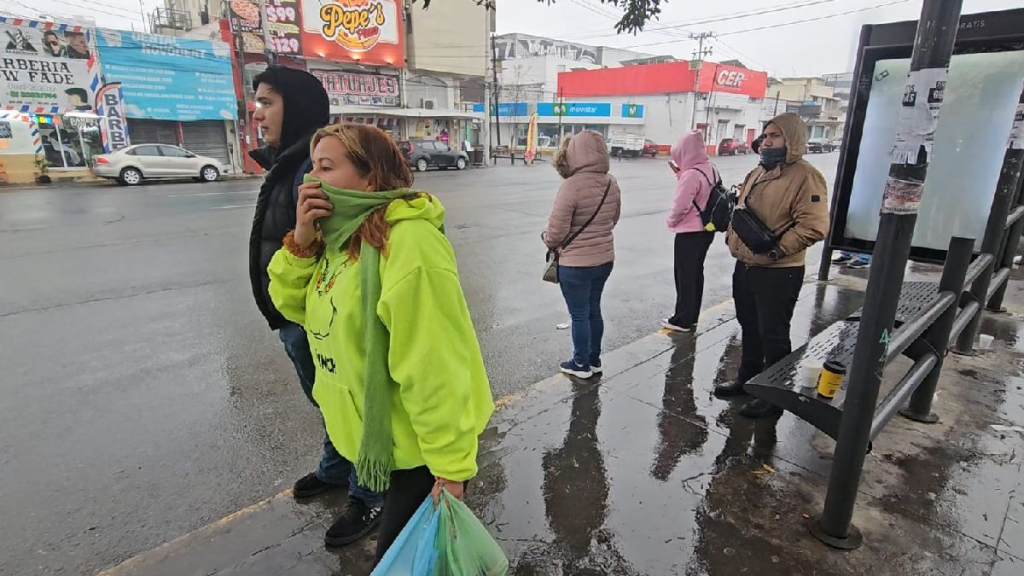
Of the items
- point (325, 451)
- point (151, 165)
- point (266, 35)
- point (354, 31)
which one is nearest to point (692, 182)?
point (325, 451)

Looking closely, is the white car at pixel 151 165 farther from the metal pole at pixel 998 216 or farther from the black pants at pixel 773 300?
the metal pole at pixel 998 216

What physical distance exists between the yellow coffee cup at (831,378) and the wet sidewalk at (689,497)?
546 millimetres

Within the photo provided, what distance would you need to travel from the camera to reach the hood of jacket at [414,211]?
5.43 ft

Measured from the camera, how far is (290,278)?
6.63 ft

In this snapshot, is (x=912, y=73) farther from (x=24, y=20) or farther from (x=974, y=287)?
(x=24, y=20)

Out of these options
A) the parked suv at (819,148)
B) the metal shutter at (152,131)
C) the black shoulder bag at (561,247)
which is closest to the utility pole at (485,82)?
the metal shutter at (152,131)

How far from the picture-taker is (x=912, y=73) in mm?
2059

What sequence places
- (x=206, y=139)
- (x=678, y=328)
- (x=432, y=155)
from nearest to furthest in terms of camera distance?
1. (x=678, y=328)
2. (x=206, y=139)
3. (x=432, y=155)

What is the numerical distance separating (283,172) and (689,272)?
368 cm

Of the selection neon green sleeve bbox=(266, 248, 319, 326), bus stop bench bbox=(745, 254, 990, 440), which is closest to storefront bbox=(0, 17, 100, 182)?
neon green sleeve bbox=(266, 248, 319, 326)

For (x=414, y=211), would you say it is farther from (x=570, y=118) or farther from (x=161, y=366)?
(x=570, y=118)

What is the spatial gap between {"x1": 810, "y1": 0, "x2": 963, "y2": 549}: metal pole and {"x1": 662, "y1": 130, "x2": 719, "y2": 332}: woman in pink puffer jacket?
2.64 meters

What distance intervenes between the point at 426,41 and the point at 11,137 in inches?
718

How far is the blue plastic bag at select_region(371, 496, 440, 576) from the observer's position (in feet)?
5.22
